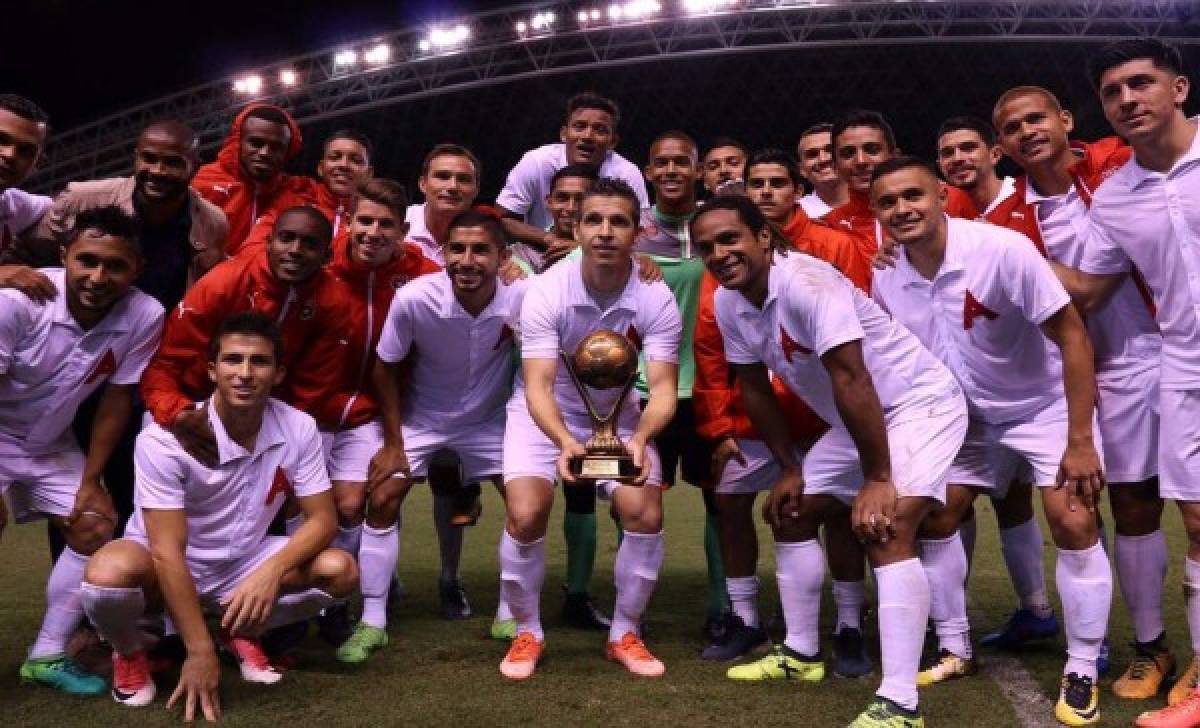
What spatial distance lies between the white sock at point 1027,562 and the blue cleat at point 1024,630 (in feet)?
0.09

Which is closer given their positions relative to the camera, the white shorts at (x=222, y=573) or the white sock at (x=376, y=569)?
the white shorts at (x=222, y=573)

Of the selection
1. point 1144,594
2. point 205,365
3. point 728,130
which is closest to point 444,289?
point 205,365

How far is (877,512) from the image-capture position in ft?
11.4

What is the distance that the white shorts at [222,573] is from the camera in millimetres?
3926

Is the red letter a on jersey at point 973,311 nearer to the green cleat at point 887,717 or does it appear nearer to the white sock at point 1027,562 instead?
the white sock at point 1027,562

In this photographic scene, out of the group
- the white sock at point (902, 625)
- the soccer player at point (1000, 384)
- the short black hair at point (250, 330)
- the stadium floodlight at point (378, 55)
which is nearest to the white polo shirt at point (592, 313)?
the soccer player at point (1000, 384)

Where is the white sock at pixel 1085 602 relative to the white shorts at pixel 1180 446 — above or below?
below

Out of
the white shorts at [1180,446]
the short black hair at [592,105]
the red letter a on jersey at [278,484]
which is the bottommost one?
the white shorts at [1180,446]

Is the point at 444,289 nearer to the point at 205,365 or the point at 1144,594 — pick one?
the point at 205,365

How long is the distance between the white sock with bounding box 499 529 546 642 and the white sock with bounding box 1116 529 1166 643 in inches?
93.3

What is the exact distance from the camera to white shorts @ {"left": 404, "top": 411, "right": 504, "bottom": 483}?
4.95 m

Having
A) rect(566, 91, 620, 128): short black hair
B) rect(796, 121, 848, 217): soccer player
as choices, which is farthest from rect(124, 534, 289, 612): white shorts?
rect(796, 121, 848, 217): soccer player

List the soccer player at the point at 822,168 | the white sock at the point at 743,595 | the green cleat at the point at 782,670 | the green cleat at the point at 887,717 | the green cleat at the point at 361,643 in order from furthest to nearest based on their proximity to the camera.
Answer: the soccer player at the point at 822,168 → the white sock at the point at 743,595 → the green cleat at the point at 361,643 → the green cleat at the point at 782,670 → the green cleat at the point at 887,717

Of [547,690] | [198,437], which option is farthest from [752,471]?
[198,437]
